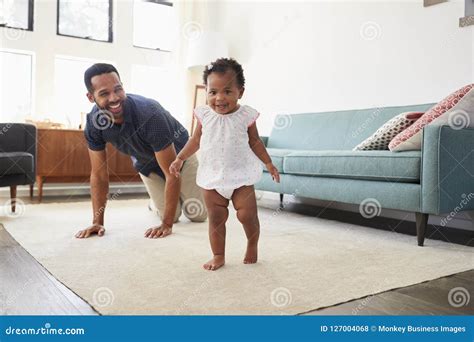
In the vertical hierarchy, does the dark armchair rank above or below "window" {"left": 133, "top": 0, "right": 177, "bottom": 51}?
below

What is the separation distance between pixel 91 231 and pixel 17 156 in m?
1.09

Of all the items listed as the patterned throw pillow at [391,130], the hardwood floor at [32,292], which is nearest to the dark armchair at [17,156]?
the hardwood floor at [32,292]

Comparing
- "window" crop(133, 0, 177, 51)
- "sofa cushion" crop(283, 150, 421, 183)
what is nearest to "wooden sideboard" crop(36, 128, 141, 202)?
"window" crop(133, 0, 177, 51)

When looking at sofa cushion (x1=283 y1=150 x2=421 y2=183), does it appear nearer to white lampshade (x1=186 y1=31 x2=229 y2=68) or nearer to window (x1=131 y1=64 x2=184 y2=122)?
white lampshade (x1=186 y1=31 x2=229 y2=68)

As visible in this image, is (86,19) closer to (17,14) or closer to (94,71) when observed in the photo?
(17,14)

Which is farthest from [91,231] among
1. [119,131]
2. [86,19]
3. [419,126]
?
[86,19]

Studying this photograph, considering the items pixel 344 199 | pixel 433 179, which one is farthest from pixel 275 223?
pixel 433 179

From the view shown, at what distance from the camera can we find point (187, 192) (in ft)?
9.23

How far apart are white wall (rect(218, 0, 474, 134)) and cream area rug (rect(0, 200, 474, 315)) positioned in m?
1.32

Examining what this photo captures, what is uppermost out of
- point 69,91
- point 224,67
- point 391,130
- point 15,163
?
point 69,91

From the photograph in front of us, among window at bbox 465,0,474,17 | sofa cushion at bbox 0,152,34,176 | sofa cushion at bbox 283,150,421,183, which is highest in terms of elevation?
window at bbox 465,0,474,17

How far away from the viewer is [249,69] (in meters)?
4.99

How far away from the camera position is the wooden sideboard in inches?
156
